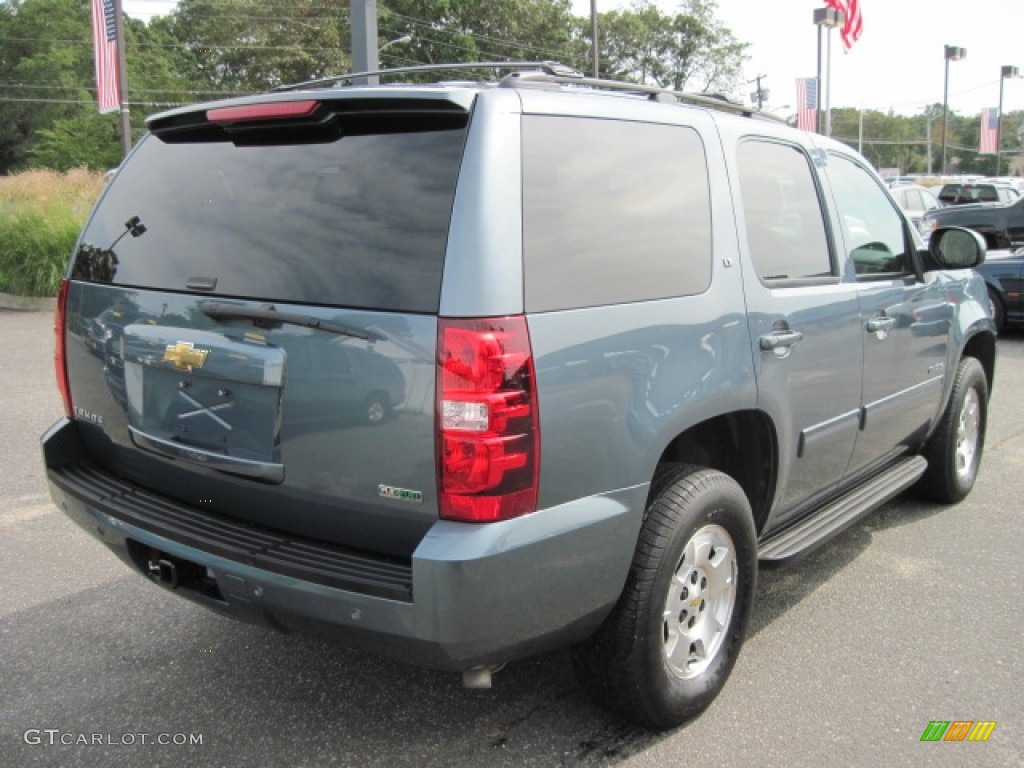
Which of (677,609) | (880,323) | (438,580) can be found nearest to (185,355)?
(438,580)

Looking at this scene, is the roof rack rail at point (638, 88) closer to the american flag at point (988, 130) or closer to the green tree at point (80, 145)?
the green tree at point (80, 145)

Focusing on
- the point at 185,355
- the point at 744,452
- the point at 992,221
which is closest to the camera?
the point at 185,355

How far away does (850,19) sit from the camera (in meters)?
21.7

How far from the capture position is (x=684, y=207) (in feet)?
9.40

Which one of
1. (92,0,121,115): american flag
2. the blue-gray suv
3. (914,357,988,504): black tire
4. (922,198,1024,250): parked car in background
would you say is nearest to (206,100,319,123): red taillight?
the blue-gray suv

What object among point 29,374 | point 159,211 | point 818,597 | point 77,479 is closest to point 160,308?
point 159,211

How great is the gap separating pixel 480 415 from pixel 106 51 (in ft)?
57.4

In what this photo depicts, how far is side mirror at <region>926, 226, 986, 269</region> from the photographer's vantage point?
421 centimetres

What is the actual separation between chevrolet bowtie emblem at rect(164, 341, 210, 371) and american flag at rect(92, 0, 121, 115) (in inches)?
645

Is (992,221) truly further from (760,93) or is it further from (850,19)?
(760,93)

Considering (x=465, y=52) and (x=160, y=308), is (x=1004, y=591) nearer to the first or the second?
(x=160, y=308)

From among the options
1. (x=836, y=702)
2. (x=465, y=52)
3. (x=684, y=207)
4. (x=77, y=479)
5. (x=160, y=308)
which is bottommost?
(x=836, y=702)

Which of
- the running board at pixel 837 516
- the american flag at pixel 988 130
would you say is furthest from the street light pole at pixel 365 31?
the american flag at pixel 988 130

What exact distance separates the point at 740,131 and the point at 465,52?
50458 mm
